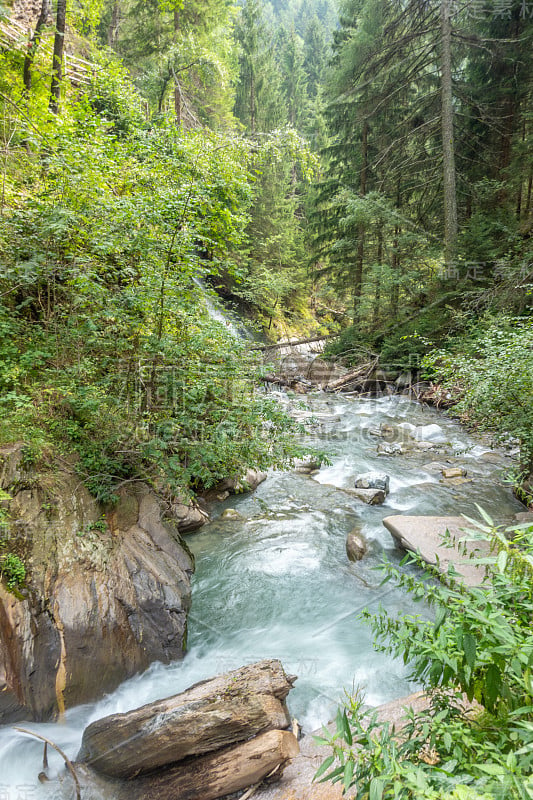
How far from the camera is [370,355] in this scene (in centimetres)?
1495

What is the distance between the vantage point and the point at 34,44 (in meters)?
6.01

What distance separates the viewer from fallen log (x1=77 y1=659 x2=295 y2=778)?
2.44m

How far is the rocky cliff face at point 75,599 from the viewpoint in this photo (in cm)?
280

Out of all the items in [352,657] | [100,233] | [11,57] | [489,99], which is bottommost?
[352,657]

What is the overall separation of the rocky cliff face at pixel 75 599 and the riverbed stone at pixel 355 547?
2.36 m

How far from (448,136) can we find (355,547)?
40.7 feet

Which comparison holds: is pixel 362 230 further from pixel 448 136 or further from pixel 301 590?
pixel 301 590

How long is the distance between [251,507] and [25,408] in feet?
13.2

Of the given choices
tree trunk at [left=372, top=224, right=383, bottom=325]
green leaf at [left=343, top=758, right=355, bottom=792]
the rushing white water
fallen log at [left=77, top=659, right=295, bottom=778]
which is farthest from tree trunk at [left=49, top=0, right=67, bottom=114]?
tree trunk at [left=372, top=224, right=383, bottom=325]

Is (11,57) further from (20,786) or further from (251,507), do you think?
(20,786)

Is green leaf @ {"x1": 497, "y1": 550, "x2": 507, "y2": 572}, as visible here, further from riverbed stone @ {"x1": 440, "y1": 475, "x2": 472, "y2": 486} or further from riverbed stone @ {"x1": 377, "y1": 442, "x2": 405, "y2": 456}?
riverbed stone @ {"x1": 377, "y1": 442, "x2": 405, "y2": 456}

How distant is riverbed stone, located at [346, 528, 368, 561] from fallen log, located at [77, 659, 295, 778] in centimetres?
269

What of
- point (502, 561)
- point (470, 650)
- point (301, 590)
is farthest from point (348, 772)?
point (301, 590)

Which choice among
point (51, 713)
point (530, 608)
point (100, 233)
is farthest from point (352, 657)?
point (100, 233)
